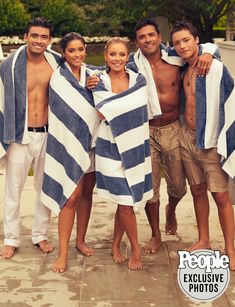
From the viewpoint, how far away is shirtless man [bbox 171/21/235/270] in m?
3.71

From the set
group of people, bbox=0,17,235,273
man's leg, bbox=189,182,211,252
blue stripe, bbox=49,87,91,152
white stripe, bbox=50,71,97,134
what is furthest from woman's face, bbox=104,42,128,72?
man's leg, bbox=189,182,211,252

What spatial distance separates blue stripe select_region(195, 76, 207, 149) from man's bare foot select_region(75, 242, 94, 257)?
3.80 ft

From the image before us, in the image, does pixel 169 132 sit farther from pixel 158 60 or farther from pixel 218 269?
pixel 218 269

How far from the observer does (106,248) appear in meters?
4.29

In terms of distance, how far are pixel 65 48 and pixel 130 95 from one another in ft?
1.87

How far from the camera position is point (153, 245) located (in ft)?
13.9

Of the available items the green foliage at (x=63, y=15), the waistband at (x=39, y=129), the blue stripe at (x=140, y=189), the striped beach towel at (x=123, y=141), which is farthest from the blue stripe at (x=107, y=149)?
the green foliage at (x=63, y=15)

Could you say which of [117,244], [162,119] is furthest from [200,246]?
[162,119]

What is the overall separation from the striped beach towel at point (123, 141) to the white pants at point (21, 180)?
522 mm

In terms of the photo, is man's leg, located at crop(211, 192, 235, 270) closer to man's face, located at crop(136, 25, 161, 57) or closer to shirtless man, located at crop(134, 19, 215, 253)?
shirtless man, located at crop(134, 19, 215, 253)

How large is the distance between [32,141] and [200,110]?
1202 millimetres

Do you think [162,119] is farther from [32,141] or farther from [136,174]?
[32,141]

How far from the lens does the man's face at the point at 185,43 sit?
3.77m

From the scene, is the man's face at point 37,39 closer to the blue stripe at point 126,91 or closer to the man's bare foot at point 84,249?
the blue stripe at point 126,91
